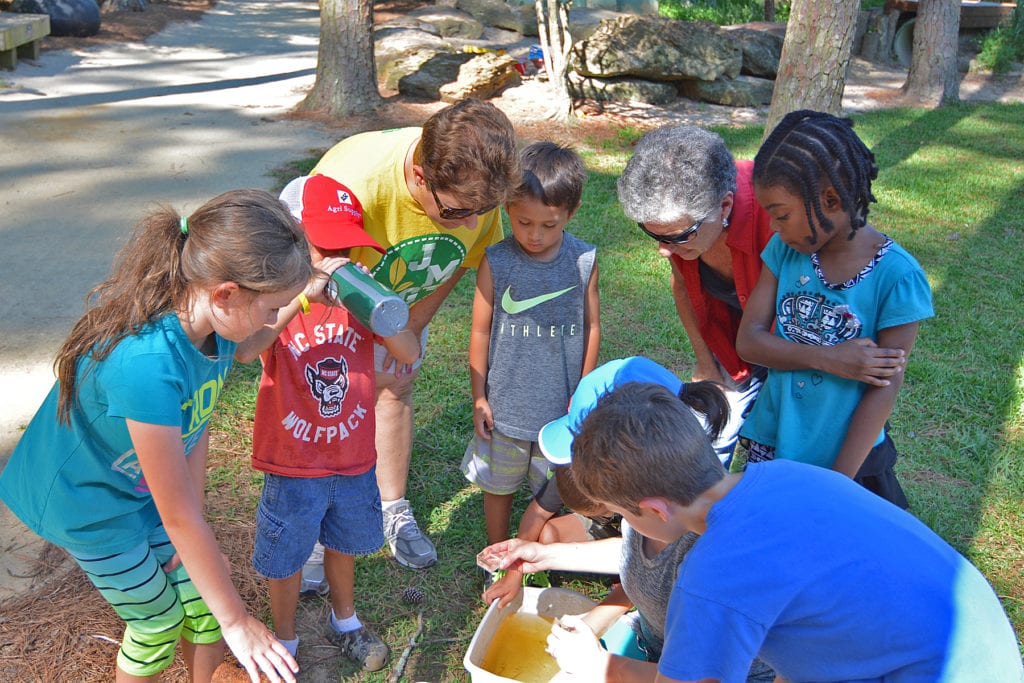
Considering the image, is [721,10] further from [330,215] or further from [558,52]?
[330,215]

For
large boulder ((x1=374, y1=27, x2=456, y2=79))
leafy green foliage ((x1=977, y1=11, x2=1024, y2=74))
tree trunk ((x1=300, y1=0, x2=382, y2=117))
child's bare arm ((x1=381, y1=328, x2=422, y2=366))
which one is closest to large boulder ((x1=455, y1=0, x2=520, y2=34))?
large boulder ((x1=374, y1=27, x2=456, y2=79))

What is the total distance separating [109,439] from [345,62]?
7393mm

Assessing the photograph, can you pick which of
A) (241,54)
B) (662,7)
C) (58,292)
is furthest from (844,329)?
(662,7)

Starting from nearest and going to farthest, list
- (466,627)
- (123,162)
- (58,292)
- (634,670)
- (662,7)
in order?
(634,670)
(466,627)
(58,292)
(123,162)
(662,7)

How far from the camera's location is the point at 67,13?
41.8ft

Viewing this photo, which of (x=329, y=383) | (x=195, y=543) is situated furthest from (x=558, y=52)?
(x=195, y=543)

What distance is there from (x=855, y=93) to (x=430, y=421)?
1028cm

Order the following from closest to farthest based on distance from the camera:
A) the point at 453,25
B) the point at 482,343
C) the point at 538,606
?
the point at 538,606
the point at 482,343
the point at 453,25

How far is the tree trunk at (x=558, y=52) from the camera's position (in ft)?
29.7

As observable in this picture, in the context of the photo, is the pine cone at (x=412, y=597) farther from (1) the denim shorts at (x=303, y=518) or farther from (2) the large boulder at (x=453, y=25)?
(2) the large boulder at (x=453, y=25)

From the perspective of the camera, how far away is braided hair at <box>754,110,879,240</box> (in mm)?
2094

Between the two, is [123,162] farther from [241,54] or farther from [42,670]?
[241,54]

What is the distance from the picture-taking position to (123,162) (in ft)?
23.2

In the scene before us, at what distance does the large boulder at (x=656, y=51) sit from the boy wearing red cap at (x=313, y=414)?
829 cm
